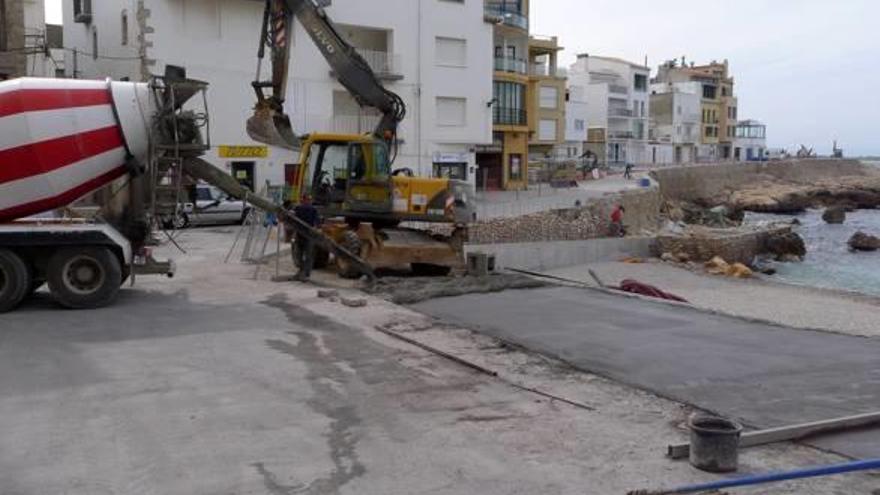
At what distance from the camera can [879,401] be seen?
8.17m

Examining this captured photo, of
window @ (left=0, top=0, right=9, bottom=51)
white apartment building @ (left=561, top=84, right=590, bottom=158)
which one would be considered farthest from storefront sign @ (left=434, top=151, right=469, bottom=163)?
white apartment building @ (left=561, top=84, right=590, bottom=158)

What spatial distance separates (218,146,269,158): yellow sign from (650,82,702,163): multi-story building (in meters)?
78.5

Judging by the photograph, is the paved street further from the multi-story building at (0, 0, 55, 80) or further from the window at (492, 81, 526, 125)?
the window at (492, 81, 526, 125)

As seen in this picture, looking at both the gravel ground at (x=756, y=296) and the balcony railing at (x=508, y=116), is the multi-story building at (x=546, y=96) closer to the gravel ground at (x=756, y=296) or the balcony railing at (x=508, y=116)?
the balcony railing at (x=508, y=116)

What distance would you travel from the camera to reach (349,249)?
686 inches

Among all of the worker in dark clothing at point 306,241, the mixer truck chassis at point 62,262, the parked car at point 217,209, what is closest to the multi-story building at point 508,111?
the parked car at point 217,209

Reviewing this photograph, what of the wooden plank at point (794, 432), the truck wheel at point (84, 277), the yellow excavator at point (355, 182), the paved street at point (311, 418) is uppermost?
the yellow excavator at point (355, 182)

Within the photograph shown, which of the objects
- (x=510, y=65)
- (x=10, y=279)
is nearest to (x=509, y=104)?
(x=510, y=65)

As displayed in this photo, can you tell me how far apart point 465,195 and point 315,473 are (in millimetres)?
12548

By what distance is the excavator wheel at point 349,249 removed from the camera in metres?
17.4

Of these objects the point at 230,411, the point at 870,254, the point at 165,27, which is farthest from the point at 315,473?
the point at 870,254

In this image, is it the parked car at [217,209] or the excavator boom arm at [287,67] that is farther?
the parked car at [217,209]

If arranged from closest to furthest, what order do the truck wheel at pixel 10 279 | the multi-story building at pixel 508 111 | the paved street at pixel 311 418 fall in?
the paved street at pixel 311 418 < the truck wheel at pixel 10 279 < the multi-story building at pixel 508 111

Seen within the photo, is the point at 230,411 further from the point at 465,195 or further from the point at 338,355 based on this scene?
the point at 465,195
